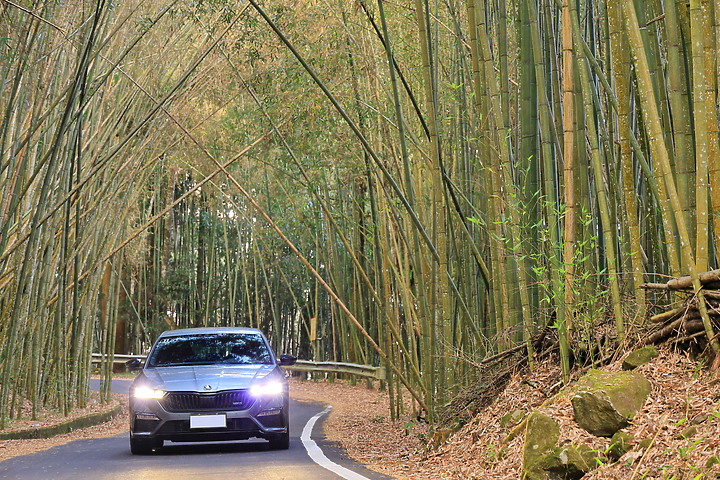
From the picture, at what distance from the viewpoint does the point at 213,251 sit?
22.2 m

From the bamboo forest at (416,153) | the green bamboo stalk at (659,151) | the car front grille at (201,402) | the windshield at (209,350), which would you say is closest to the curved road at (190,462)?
the car front grille at (201,402)

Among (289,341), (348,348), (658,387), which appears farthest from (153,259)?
(658,387)

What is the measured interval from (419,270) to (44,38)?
12.6 feet

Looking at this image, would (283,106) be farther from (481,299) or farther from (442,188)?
(442,188)

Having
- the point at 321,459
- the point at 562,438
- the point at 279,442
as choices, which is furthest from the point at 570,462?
the point at 279,442

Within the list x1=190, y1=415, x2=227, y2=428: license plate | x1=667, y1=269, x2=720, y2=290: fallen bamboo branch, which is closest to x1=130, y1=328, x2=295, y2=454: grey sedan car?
x1=190, y1=415, x2=227, y2=428: license plate

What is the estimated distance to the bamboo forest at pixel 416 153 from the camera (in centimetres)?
494

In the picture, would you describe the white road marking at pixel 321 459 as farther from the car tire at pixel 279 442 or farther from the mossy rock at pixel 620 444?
the mossy rock at pixel 620 444

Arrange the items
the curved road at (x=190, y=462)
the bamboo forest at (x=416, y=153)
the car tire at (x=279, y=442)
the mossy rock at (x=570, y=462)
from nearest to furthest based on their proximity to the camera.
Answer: the mossy rock at (x=570, y=462) < the bamboo forest at (x=416, y=153) < the curved road at (x=190, y=462) < the car tire at (x=279, y=442)

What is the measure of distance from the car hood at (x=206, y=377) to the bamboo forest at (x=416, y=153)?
1.35m

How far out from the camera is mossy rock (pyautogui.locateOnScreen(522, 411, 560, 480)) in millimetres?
4488

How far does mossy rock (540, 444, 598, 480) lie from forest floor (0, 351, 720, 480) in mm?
58

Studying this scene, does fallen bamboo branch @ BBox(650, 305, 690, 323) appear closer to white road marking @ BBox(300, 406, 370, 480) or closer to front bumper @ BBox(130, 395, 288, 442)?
white road marking @ BBox(300, 406, 370, 480)

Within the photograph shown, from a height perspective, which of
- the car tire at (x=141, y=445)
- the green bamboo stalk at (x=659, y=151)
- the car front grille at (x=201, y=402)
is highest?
the green bamboo stalk at (x=659, y=151)
